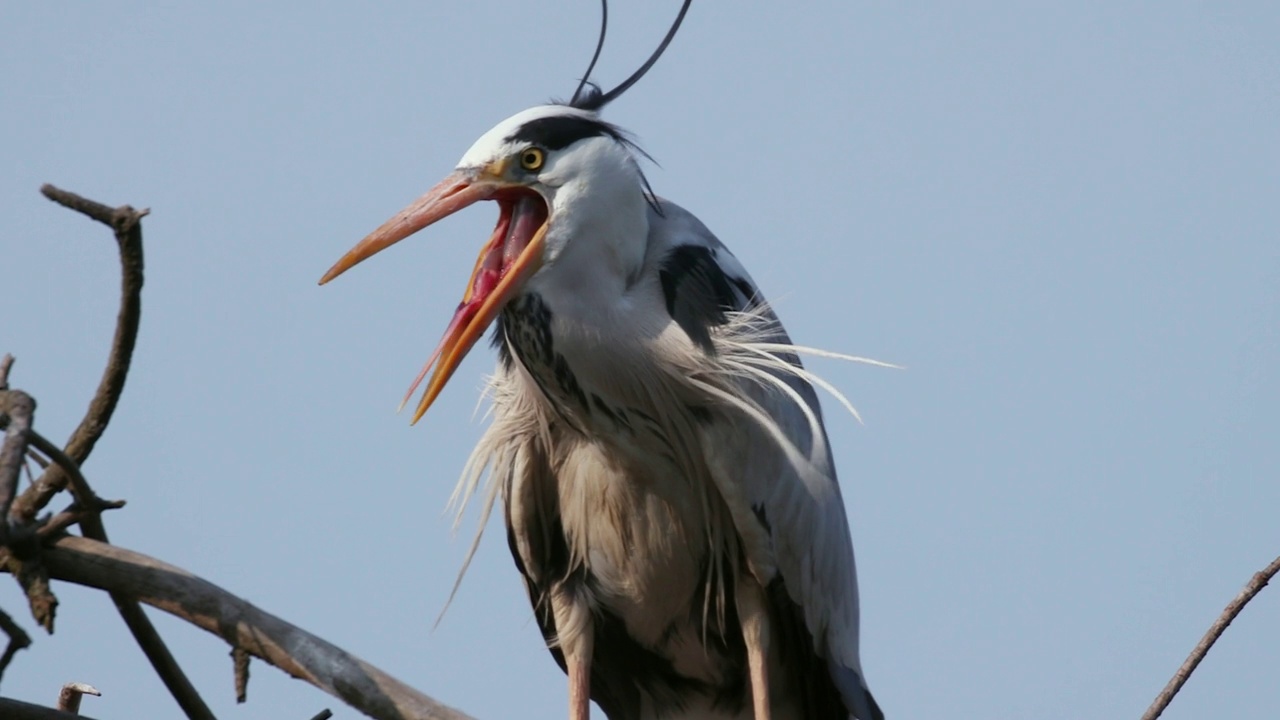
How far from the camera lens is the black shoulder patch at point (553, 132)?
12.5 ft

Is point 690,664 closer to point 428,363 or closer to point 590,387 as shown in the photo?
point 590,387

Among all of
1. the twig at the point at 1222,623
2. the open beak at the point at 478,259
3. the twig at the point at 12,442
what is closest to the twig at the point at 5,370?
the twig at the point at 12,442

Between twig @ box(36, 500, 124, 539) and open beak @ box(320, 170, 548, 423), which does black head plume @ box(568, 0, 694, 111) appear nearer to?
open beak @ box(320, 170, 548, 423)

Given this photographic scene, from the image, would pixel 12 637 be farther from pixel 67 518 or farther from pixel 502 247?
pixel 502 247

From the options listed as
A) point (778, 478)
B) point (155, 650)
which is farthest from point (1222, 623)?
point (155, 650)

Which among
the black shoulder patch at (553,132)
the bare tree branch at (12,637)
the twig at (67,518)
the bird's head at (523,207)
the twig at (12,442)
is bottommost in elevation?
the bare tree branch at (12,637)

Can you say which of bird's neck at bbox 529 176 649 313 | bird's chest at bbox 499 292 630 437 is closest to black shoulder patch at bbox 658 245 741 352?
bird's neck at bbox 529 176 649 313

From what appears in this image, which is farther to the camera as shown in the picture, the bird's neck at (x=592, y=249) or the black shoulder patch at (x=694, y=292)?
the black shoulder patch at (x=694, y=292)

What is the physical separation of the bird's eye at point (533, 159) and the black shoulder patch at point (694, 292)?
1.45ft

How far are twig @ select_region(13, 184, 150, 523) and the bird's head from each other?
3.77 feet

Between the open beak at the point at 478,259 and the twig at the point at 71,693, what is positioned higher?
the open beak at the point at 478,259

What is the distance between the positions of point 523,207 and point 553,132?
204 mm

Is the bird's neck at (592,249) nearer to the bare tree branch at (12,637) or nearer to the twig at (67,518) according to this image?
the twig at (67,518)

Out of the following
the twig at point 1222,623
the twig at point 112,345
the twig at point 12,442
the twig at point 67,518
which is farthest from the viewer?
the twig at point 1222,623
